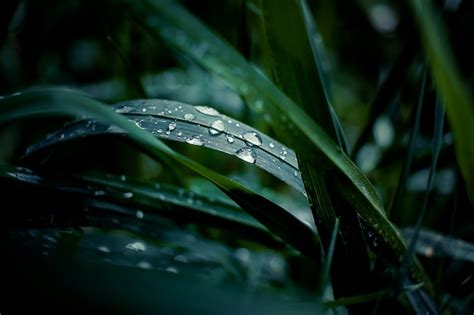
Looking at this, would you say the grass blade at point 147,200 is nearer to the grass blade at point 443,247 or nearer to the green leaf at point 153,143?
the green leaf at point 153,143

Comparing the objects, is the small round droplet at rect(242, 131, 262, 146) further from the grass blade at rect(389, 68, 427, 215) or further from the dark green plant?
the grass blade at rect(389, 68, 427, 215)

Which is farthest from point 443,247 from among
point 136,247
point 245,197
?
point 136,247

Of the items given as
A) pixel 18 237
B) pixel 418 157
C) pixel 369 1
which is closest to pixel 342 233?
pixel 18 237

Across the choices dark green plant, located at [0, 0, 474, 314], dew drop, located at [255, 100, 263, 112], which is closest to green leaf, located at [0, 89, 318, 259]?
dark green plant, located at [0, 0, 474, 314]

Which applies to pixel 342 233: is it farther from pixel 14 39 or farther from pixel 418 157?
pixel 14 39

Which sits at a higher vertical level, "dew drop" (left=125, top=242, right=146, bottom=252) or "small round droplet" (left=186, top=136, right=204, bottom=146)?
"small round droplet" (left=186, top=136, right=204, bottom=146)

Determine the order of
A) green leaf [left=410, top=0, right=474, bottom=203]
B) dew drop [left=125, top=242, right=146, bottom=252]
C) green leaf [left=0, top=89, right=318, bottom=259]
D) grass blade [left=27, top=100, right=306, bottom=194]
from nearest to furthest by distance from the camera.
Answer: green leaf [left=410, top=0, right=474, bottom=203] → green leaf [left=0, top=89, right=318, bottom=259] → grass blade [left=27, top=100, right=306, bottom=194] → dew drop [left=125, top=242, right=146, bottom=252]
